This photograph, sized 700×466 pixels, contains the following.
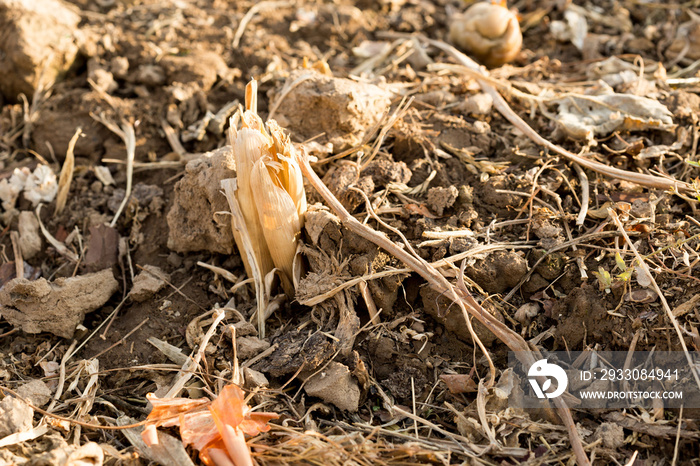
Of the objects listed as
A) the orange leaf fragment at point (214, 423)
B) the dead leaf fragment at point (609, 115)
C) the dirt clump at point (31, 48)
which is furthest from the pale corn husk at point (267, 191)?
the dirt clump at point (31, 48)

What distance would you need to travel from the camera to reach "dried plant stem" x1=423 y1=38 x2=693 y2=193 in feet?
7.61

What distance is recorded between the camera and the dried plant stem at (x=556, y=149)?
232cm

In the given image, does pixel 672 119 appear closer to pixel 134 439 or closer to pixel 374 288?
pixel 374 288

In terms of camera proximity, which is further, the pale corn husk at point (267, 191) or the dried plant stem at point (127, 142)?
the dried plant stem at point (127, 142)

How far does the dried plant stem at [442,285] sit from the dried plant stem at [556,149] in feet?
2.91

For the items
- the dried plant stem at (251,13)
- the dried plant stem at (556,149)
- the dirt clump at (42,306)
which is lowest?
the dirt clump at (42,306)

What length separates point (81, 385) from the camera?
2074mm

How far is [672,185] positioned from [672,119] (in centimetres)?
55

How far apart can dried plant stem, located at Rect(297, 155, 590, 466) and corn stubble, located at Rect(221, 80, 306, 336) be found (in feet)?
0.35

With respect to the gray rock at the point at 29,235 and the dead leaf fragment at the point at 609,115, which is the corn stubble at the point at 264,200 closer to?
the gray rock at the point at 29,235

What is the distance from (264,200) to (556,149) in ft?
4.34

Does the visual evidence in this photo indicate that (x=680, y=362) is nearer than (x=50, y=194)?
Yes

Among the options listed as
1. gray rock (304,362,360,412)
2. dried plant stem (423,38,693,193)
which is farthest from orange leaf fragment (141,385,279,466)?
dried plant stem (423,38,693,193)

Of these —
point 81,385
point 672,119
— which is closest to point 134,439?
point 81,385
